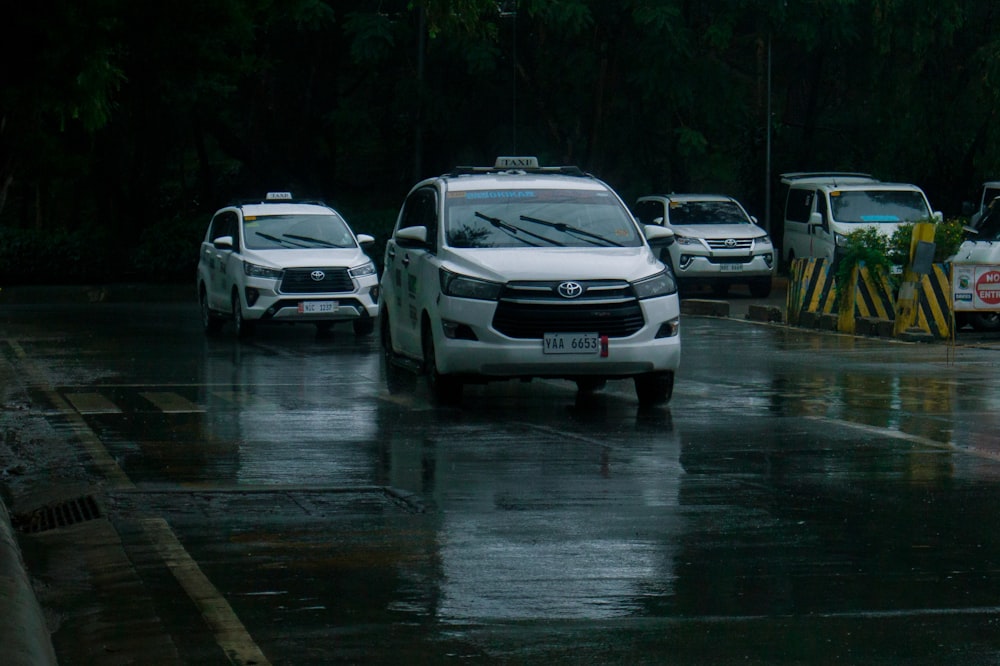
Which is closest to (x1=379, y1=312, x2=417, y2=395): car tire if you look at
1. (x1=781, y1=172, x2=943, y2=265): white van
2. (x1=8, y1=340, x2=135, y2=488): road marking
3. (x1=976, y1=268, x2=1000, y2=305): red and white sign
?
(x1=8, y1=340, x2=135, y2=488): road marking

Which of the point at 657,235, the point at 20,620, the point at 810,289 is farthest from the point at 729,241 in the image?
the point at 20,620

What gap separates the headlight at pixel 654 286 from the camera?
14.4m

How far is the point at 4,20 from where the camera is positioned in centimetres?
1140

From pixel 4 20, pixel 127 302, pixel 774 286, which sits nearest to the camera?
pixel 4 20

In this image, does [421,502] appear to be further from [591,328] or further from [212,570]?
[591,328]

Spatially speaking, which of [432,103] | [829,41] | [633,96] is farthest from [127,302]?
[829,41]

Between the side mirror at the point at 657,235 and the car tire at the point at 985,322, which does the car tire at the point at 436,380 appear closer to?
the side mirror at the point at 657,235

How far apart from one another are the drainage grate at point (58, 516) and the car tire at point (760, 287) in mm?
25170

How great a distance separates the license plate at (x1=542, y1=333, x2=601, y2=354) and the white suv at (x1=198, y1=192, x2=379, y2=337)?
32.9ft

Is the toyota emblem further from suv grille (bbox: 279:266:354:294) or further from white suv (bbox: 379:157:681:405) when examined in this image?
suv grille (bbox: 279:266:354:294)

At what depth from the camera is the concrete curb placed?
19.6 feet

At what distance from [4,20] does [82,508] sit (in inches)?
137

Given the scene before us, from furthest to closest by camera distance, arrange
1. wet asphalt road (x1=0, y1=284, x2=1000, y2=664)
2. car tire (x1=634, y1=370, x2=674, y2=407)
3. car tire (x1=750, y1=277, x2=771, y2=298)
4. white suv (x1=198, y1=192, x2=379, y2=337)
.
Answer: car tire (x1=750, y1=277, x2=771, y2=298)
white suv (x1=198, y1=192, x2=379, y2=337)
car tire (x1=634, y1=370, x2=674, y2=407)
wet asphalt road (x1=0, y1=284, x2=1000, y2=664)

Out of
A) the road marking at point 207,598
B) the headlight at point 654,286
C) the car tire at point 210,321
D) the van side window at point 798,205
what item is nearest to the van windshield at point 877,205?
the van side window at point 798,205
